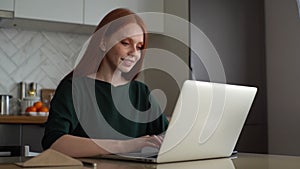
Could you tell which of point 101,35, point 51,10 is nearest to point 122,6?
point 51,10

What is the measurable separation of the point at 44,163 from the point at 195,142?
1.18ft

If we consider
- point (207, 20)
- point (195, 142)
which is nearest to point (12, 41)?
point (207, 20)

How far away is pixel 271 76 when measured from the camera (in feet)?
11.2

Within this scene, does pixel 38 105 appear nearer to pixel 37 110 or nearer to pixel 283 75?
pixel 37 110

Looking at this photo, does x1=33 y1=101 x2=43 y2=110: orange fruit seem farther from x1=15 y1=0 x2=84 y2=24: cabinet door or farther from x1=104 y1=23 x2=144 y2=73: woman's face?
x1=104 y1=23 x2=144 y2=73: woman's face

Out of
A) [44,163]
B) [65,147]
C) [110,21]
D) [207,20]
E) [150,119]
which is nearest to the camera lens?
[44,163]

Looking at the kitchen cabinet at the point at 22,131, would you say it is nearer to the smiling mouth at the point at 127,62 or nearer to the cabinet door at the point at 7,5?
the cabinet door at the point at 7,5

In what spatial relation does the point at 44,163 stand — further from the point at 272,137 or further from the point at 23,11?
the point at 272,137

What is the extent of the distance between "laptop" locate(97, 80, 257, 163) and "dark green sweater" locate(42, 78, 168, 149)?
9.9 inches

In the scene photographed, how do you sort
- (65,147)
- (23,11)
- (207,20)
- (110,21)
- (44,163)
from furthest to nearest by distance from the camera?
1. (207,20)
2. (23,11)
3. (110,21)
4. (65,147)
5. (44,163)

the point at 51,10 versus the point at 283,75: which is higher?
the point at 51,10

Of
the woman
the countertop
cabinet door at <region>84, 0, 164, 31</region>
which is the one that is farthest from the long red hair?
cabinet door at <region>84, 0, 164, 31</region>

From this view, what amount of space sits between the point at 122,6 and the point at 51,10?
0.56 m

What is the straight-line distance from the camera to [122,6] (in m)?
3.36
